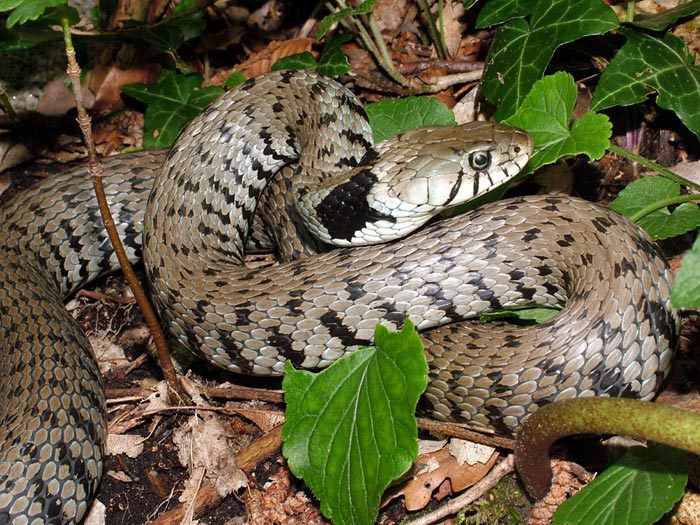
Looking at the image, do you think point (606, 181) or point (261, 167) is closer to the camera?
point (606, 181)

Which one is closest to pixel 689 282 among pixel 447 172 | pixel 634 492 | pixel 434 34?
pixel 634 492

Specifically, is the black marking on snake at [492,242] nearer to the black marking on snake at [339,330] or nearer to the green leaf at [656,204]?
the green leaf at [656,204]

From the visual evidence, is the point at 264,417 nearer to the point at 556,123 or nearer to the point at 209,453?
the point at 209,453

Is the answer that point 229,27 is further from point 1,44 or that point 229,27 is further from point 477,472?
point 477,472

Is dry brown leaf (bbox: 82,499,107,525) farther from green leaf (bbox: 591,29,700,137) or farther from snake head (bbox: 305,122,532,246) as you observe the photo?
green leaf (bbox: 591,29,700,137)

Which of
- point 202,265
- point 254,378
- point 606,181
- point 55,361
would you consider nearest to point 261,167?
point 202,265

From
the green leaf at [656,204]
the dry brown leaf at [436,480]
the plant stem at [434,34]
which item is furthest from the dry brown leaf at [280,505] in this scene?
the plant stem at [434,34]
